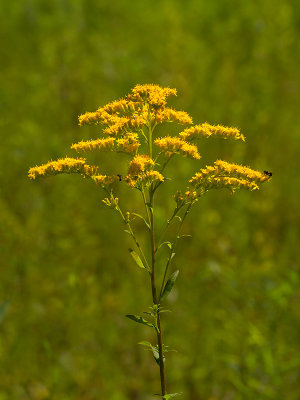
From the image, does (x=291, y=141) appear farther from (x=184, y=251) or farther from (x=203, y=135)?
(x=203, y=135)

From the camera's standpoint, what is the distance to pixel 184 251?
4637 mm

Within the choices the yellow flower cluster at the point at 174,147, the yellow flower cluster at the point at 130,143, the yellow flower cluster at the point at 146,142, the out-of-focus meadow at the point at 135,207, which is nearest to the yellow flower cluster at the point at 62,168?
the yellow flower cluster at the point at 146,142

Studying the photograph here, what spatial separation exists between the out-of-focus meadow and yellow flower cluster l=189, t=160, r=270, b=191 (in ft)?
2.79

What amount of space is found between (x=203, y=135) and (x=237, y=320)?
6.08 ft

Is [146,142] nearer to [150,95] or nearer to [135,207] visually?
[150,95]

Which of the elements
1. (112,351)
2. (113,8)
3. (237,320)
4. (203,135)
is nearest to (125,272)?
(112,351)

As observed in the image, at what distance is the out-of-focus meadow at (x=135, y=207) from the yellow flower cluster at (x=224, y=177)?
33.5 inches

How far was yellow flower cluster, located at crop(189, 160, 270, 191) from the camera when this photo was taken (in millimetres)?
2156

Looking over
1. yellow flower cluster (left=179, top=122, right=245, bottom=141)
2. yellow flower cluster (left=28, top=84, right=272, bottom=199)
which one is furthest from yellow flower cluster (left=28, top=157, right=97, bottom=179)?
yellow flower cluster (left=179, top=122, right=245, bottom=141)

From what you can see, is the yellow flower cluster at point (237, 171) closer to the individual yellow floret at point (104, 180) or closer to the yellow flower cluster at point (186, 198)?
the yellow flower cluster at point (186, 198)

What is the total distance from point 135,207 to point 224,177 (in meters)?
2.56

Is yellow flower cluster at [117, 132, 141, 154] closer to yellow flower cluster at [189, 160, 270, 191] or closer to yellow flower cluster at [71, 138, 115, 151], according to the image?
yellow flower cluster at [71, 138, 115, 151]

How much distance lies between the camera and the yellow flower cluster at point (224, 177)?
2.16m

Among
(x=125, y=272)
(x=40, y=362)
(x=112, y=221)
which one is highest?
(x=112, y=221)
